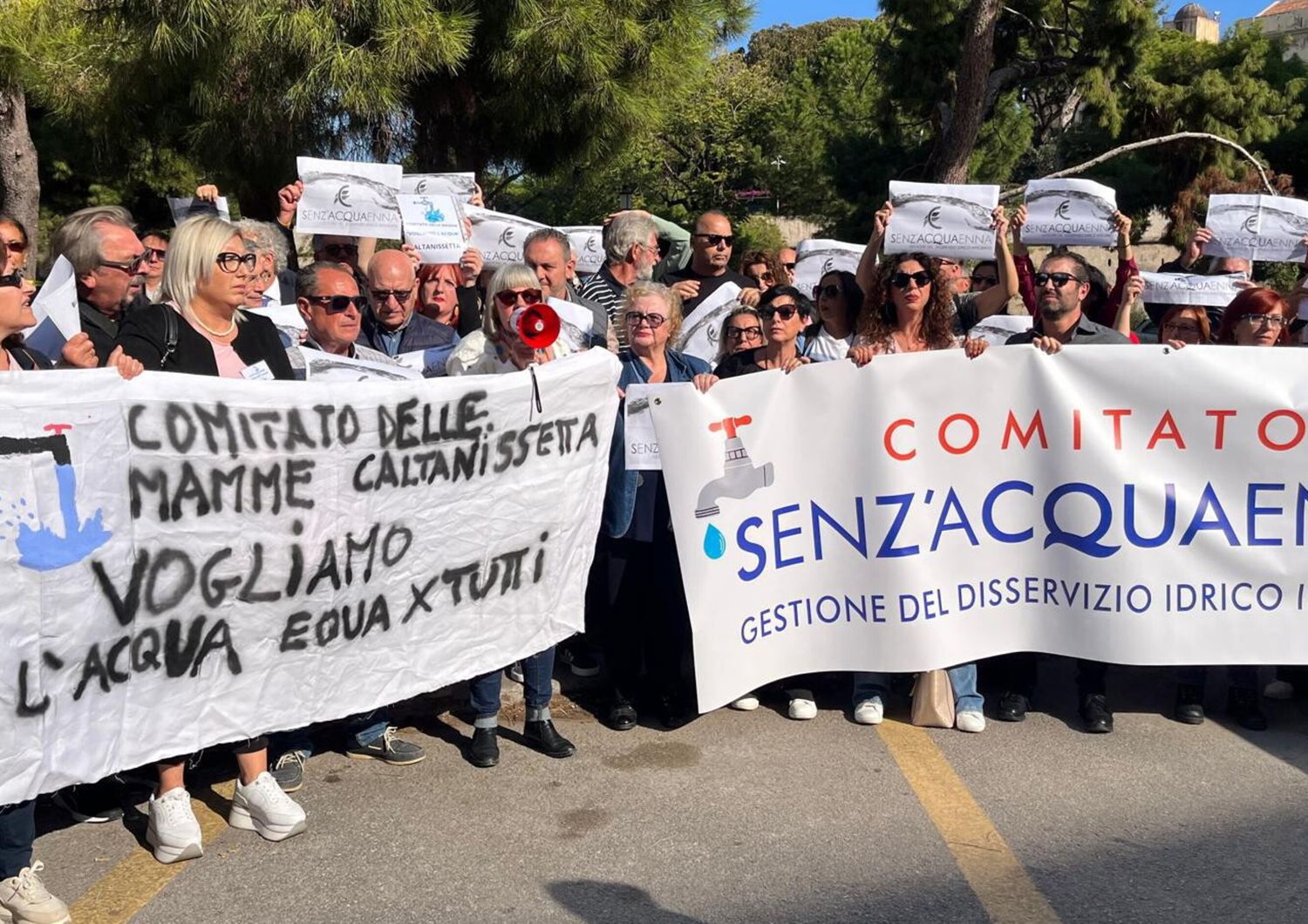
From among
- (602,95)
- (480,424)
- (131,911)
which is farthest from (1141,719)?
(602,95)

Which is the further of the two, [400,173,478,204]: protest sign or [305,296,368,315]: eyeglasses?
[400,173,478,204]: protest sign

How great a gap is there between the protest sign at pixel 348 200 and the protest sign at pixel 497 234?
603 mm

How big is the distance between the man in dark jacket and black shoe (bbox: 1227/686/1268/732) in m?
3.13

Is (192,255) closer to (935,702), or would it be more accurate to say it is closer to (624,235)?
(624,235)

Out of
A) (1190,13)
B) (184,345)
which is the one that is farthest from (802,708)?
(1190,13)

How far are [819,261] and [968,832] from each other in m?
3.51

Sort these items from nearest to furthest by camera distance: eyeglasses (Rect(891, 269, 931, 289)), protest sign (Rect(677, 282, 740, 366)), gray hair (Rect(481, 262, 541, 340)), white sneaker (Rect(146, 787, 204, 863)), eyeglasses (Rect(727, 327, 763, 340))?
white sneaker (Rect(146, 787, 204, 863)) < gray hair (Rect(481, 262, 541, 340)) < eyeglasses (Rect(891, 269, 931, 289)) < eyeglasses (Rect(727, 327, 763, 340)) < protest sign (Rect(677, 282, 740, 366))

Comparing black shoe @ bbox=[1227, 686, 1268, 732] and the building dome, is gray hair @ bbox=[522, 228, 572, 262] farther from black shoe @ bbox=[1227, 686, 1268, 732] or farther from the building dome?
the building dome

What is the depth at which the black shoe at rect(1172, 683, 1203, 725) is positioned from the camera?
4738 mm

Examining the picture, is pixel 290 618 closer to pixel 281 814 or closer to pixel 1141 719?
pixel 281 814

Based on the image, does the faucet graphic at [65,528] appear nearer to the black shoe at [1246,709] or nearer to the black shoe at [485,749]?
the black shoe at [485,749]

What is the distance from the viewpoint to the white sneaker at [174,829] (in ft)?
11.8

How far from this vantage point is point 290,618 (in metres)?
3.71

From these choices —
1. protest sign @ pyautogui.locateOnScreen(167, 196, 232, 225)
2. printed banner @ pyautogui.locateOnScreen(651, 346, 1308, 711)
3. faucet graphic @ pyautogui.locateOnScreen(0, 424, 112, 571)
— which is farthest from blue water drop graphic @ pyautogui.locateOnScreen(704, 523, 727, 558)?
protest sign @ pyautogui.locateOnScreen(167, 196, 232, 225)
